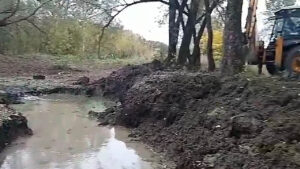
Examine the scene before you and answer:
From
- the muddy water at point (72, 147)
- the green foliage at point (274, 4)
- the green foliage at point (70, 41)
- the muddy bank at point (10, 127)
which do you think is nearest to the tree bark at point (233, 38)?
the muddy water at point (72, 147)

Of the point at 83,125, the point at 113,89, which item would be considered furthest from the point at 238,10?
the point at 113,89

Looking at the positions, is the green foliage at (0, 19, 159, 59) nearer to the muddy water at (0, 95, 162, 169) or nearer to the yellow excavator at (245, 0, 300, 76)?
the yellow excavator at (245, 0, 300, 76)

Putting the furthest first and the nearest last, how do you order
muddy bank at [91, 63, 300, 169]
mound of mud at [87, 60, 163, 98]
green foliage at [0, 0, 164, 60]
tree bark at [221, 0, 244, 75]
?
green foliage at [0, 0, 164, 60]
mound of mud at [87, 60, 163, 98]
tree bark at [221, 0, 244, 75]
muddy bank at [91, 63, 300, 169]

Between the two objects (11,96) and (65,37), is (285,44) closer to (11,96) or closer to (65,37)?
(11,96)

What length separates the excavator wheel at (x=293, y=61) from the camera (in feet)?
40.3

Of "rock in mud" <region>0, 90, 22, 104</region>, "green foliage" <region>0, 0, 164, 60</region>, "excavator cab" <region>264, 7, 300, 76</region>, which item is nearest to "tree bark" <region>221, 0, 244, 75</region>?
"excavator cab" <region>264, 7, 300, 76</region>

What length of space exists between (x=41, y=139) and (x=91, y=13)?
34.5ft

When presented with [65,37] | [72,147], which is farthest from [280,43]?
[65,37]

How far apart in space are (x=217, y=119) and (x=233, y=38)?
12.1 ft

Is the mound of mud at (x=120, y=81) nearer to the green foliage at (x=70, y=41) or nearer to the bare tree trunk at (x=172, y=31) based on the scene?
the bare tree trunk at (x=172, y=31)

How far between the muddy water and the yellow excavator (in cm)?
487

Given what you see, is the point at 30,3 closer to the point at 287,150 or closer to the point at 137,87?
the point at 137,87

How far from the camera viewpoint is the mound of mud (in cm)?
1667

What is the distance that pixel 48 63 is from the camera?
1051 inches
